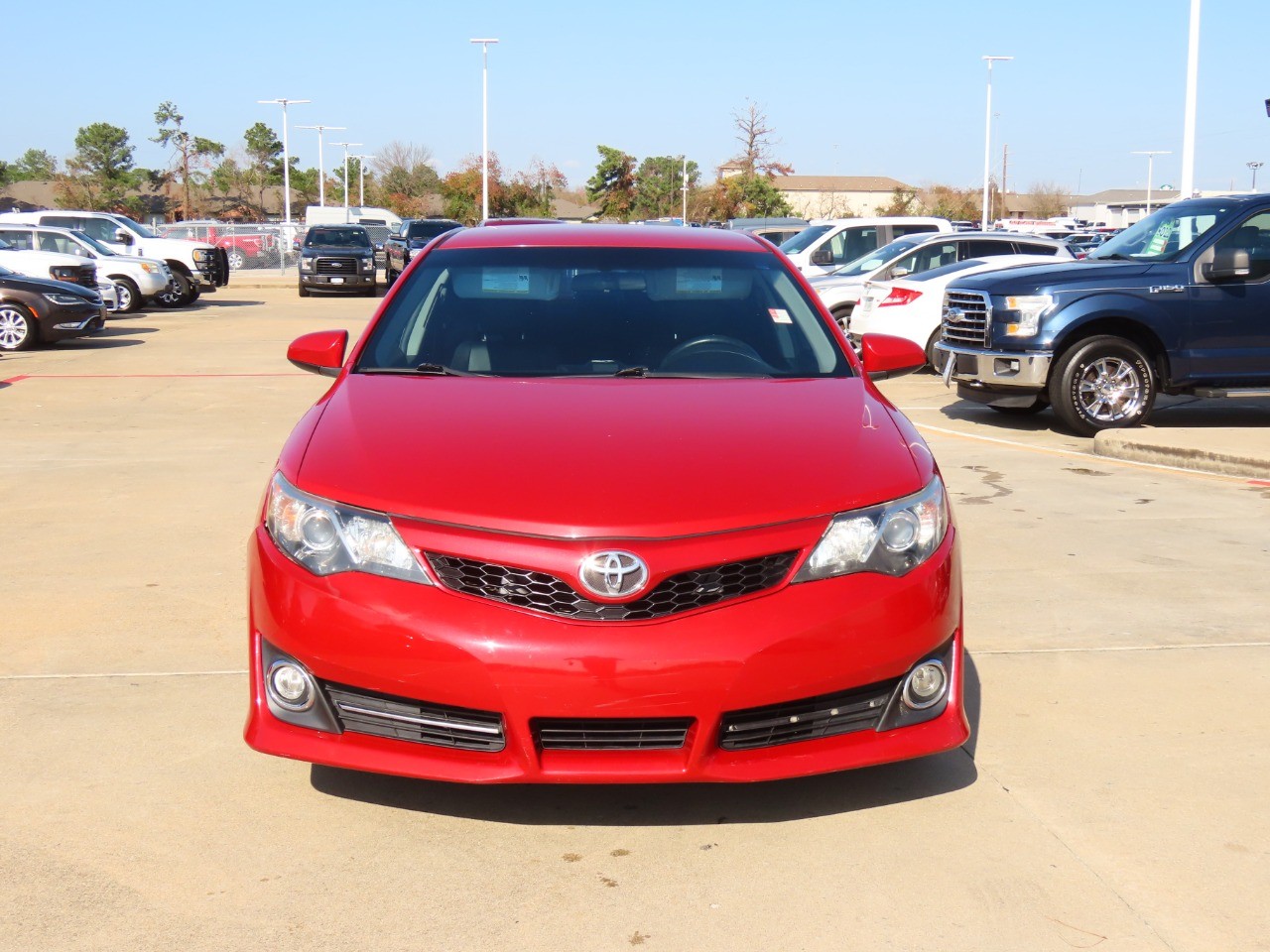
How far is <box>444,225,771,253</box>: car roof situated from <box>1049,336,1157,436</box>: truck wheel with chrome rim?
6.48 metres

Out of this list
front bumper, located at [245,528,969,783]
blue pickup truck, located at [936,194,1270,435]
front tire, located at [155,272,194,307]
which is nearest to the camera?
front bumper, located at [245,528,969,783]

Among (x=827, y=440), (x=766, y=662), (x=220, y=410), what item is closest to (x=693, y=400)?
(x=827, y=440)

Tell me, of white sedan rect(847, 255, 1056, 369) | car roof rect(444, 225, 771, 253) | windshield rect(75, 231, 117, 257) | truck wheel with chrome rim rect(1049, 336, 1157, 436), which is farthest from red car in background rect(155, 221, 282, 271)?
car roof rect(444, 225, 771, 253)

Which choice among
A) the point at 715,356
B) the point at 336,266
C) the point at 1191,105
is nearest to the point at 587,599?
the point at 715,356

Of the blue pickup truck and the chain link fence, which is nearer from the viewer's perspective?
the blue pickup truck

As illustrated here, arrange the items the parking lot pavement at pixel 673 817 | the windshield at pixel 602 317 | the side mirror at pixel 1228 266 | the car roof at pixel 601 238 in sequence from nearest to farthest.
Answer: the parking lot pavement at pixel 673 817, the windshield at pixel 602 317, the car roof at pixel 601 238, the side mirror at pixel 1228 266

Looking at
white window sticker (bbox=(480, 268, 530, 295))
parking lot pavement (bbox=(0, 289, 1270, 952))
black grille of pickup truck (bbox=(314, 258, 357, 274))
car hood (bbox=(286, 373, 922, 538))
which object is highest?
black grille of pickup truck (bbox=(314, 258, 357, 274))

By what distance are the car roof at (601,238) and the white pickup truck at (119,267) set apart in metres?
21.8

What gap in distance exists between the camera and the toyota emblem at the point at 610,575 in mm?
3434

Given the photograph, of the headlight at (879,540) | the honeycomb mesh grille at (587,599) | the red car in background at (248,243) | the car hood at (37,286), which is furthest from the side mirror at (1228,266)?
the red car in background at (248,243)

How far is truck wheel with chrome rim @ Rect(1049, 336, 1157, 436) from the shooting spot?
457 inches

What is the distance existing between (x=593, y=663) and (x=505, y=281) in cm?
227

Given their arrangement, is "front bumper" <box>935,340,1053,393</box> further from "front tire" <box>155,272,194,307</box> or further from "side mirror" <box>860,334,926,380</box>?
"front tire" <box>155,272,194,307</box>

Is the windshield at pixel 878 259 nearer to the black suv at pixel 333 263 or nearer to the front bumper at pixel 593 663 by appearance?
the front bumper at pixel 593 663
